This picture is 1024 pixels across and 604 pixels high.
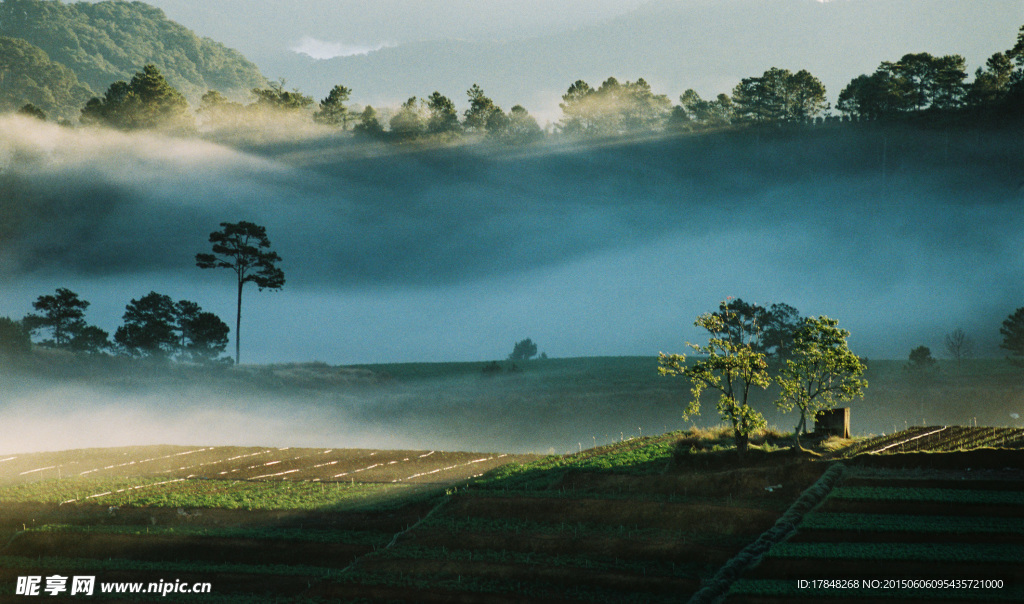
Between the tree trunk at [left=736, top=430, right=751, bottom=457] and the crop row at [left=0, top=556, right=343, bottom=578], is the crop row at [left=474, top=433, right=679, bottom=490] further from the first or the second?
the crop row at [left=0, top=556, right=343, bottom=578]

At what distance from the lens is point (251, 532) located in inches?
1303

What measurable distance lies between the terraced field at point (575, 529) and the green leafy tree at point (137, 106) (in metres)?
129

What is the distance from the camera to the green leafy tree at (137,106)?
155250 millimetres

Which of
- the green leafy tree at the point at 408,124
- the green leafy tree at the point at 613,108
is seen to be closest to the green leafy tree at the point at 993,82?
the green leafy tree at the point at 613,108

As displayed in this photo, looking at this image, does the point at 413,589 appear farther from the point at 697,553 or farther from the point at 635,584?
the point at 697,553

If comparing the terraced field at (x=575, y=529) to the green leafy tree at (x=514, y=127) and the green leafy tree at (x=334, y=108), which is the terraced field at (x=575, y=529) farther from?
the green leafy tree at (x=514, y=127)

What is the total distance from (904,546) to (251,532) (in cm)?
2473

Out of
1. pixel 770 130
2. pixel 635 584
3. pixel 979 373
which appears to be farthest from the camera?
pixel 770 130

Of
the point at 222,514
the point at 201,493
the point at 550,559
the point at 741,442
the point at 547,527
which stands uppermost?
the point at 741,442

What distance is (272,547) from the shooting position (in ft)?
104

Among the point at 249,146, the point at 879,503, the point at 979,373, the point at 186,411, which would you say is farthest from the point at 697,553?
the point at 249,146

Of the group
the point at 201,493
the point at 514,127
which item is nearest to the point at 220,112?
the point at 514,127

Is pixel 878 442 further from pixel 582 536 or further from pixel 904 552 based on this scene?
pixel 582 536

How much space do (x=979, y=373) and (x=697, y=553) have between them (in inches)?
3658
